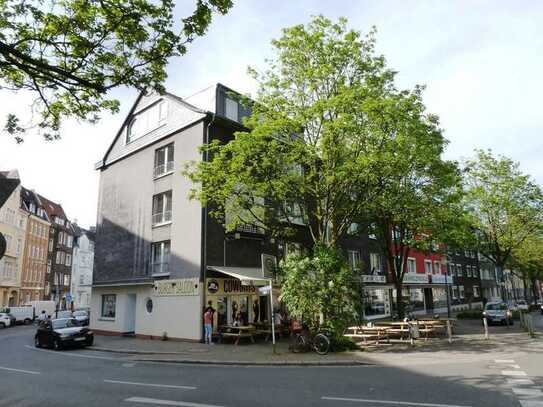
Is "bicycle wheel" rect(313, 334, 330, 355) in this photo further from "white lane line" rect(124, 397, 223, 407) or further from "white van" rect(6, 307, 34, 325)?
"white van" rect(6, 307, 34, 325)

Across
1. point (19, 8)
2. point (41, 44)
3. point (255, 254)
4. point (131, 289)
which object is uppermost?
point (19, 8)

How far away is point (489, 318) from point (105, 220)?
2690 centimetres

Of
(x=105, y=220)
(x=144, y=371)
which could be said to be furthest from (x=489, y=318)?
(x=105, y=220)

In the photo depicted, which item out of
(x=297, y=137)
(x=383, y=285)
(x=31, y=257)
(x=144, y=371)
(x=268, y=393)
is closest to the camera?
(x=268, y=393)

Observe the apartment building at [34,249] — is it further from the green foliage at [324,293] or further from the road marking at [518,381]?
the road marking at [518,381]

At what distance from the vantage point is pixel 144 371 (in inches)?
480

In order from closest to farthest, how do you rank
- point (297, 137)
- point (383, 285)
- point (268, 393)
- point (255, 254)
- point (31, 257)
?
point (268, 393) < point (297, 137) < point (255, 254) < point (383, 285) < point (31, 257)

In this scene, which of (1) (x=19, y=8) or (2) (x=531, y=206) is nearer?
(1) (x=19, y=8)

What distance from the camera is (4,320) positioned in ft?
131

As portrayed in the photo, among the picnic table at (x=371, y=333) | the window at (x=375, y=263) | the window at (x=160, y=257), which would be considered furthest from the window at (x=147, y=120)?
the window at (x=375, y=263)

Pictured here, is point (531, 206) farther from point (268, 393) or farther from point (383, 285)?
point (268, 393)

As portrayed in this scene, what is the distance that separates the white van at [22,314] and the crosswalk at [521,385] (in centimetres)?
4572

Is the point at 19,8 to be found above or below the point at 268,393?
above

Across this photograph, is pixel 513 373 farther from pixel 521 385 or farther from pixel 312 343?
pixel 312 343
